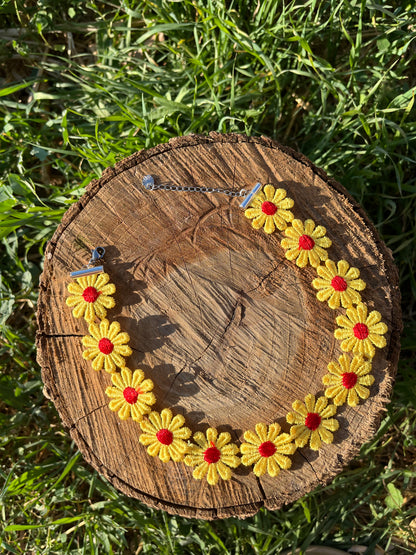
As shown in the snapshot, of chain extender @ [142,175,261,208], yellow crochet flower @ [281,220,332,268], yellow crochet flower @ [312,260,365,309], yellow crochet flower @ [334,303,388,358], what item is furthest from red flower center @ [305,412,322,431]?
chain extender @ [142,175,261,208]

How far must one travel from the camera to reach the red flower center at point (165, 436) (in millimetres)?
1582

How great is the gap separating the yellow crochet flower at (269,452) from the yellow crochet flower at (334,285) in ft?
1.45

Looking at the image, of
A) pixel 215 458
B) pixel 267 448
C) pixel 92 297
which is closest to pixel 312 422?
pixel 267 448

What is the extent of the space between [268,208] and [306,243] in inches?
6.6

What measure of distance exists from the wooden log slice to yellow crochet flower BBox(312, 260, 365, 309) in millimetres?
37

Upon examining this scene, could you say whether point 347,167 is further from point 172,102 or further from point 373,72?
point 172,102

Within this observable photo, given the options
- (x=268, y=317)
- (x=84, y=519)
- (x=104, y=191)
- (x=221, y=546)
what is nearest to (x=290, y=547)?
(x=221, y=546)

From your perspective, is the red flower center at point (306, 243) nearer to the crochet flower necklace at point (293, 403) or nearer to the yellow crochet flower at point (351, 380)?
the crochet flower necklace at point (293, 403)

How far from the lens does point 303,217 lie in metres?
1.75

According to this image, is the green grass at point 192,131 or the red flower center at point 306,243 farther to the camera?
the green grass at point 192,131

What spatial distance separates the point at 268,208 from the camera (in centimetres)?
167

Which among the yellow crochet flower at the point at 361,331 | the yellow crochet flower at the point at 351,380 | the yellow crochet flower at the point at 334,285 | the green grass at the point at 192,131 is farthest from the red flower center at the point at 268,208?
the green grass at the point at 192,131

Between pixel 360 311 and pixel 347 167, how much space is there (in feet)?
2.86

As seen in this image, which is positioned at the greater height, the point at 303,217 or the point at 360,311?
the point at 303,217
